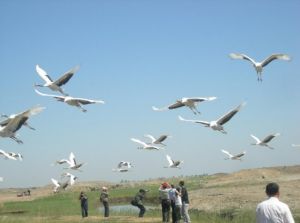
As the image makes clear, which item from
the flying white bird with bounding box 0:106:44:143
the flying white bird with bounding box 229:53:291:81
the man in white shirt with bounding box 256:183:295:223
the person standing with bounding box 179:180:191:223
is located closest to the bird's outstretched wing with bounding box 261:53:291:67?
the flying white bird with bounding box 229:53:291:81

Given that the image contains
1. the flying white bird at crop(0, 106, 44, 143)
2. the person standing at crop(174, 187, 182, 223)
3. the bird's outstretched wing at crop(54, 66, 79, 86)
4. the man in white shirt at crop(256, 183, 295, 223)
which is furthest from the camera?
the person standing at crop(174, 187, 182, 223)

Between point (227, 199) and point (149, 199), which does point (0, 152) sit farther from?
point (149, 199)

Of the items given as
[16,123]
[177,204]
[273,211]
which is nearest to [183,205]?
[177,204]

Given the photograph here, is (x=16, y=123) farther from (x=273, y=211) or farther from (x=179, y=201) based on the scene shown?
(x=179, y=201)

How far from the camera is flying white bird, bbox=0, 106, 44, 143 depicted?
12.4m

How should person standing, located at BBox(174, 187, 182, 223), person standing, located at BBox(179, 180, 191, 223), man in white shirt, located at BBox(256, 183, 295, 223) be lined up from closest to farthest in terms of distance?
man in white shirt, located at BBox(256, 183, 295, 223) → person standing, located at BBox(174, 187, 182, 223) → person standing, located at BBox(179, 180, 191, 223)

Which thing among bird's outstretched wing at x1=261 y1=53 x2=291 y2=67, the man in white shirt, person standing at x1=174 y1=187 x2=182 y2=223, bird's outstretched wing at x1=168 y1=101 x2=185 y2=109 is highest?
bird's outstretched wing at x1=261 y1=53 x2=291 y2=67

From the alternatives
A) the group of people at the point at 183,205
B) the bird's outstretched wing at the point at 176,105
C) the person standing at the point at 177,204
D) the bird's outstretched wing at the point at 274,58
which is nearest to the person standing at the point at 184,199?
the group of people at the point at 183,205

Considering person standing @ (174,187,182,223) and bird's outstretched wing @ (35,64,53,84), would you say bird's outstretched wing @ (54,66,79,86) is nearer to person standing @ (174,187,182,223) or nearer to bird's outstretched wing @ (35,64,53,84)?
bird's outstretched wing @ (35,64,53,84)

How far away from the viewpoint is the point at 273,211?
8.31 metres

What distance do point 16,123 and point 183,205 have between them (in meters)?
10.7

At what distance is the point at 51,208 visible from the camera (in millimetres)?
41688

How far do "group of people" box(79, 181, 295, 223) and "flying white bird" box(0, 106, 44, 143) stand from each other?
17.6 feet

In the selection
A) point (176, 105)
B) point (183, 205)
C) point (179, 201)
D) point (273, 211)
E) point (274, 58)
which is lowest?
point (273, 211)
